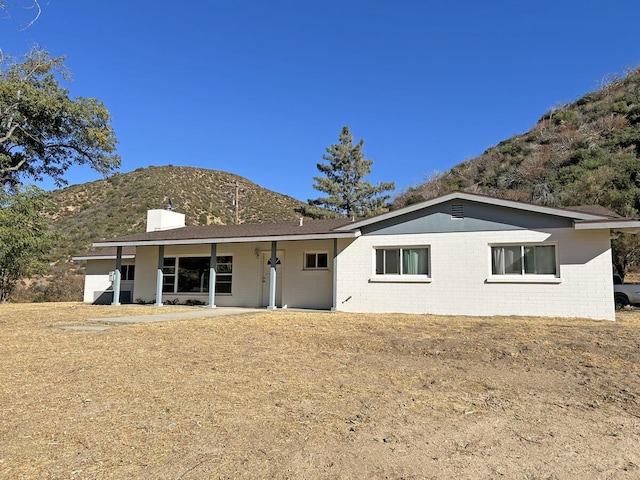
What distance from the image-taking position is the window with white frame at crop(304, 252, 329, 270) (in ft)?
56.3

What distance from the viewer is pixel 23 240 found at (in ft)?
71.7

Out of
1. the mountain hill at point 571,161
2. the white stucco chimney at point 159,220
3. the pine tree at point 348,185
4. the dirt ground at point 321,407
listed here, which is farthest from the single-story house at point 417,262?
the pine tree at point 348,185

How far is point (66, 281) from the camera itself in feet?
101

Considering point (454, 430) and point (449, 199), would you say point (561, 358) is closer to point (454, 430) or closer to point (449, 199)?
point (454, 430)

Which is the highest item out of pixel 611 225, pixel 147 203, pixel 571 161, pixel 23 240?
pixel 571 161

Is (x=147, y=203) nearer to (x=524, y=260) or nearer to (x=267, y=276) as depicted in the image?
(x=267, y=276)

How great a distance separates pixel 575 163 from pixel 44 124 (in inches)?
1378

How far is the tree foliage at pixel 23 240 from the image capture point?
2149cm

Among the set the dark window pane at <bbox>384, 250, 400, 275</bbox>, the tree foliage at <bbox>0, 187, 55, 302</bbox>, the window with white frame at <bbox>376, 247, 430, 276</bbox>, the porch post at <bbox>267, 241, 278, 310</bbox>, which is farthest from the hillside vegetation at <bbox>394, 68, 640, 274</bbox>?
the tree foliage at <bbox>0, 187, 55, 302</bbox>

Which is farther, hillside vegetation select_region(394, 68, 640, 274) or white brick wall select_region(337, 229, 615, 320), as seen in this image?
hillside vegetation select_region(394, 68, 640, 274)

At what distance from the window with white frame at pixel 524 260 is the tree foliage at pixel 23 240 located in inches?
793

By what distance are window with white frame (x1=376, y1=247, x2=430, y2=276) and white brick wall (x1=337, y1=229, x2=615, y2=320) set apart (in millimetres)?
236

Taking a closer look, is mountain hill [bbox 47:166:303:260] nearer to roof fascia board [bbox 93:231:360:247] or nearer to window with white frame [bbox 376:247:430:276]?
roof fascia board [bbox 93:231:360:247]

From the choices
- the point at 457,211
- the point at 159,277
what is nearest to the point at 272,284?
the point at 159,277
